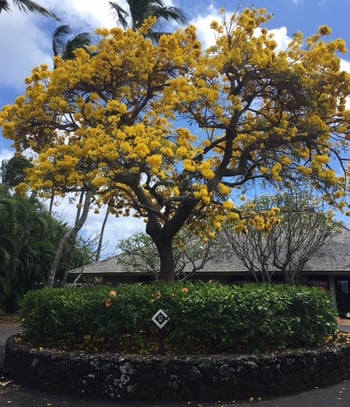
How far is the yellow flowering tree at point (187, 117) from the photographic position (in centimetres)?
866

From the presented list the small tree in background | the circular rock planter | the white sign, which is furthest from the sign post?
the small tree in background

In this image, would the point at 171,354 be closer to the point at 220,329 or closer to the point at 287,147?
the point at 220,329

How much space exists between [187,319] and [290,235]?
14.1 metres

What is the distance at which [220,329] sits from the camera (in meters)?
7.40

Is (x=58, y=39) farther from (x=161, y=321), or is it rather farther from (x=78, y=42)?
(x=161, y=321)

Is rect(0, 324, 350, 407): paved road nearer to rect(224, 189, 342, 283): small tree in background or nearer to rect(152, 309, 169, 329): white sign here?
rect(152, 309, 169, 329): white sign

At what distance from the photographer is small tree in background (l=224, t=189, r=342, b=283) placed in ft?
66.8

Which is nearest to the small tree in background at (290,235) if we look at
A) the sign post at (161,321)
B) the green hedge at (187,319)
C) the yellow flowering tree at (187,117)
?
the yellow flowering tree at (187,117)

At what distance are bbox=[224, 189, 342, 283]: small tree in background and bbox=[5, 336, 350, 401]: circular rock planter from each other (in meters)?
12.7

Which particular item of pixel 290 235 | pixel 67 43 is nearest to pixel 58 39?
pixel 67 43

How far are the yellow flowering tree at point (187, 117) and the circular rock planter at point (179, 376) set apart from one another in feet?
9.18

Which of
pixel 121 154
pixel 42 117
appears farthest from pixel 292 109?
pixel 42 117

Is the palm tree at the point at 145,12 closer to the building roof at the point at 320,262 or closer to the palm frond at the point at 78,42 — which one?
the palm frond at the point at 78,42

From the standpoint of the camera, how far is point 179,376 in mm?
6980
